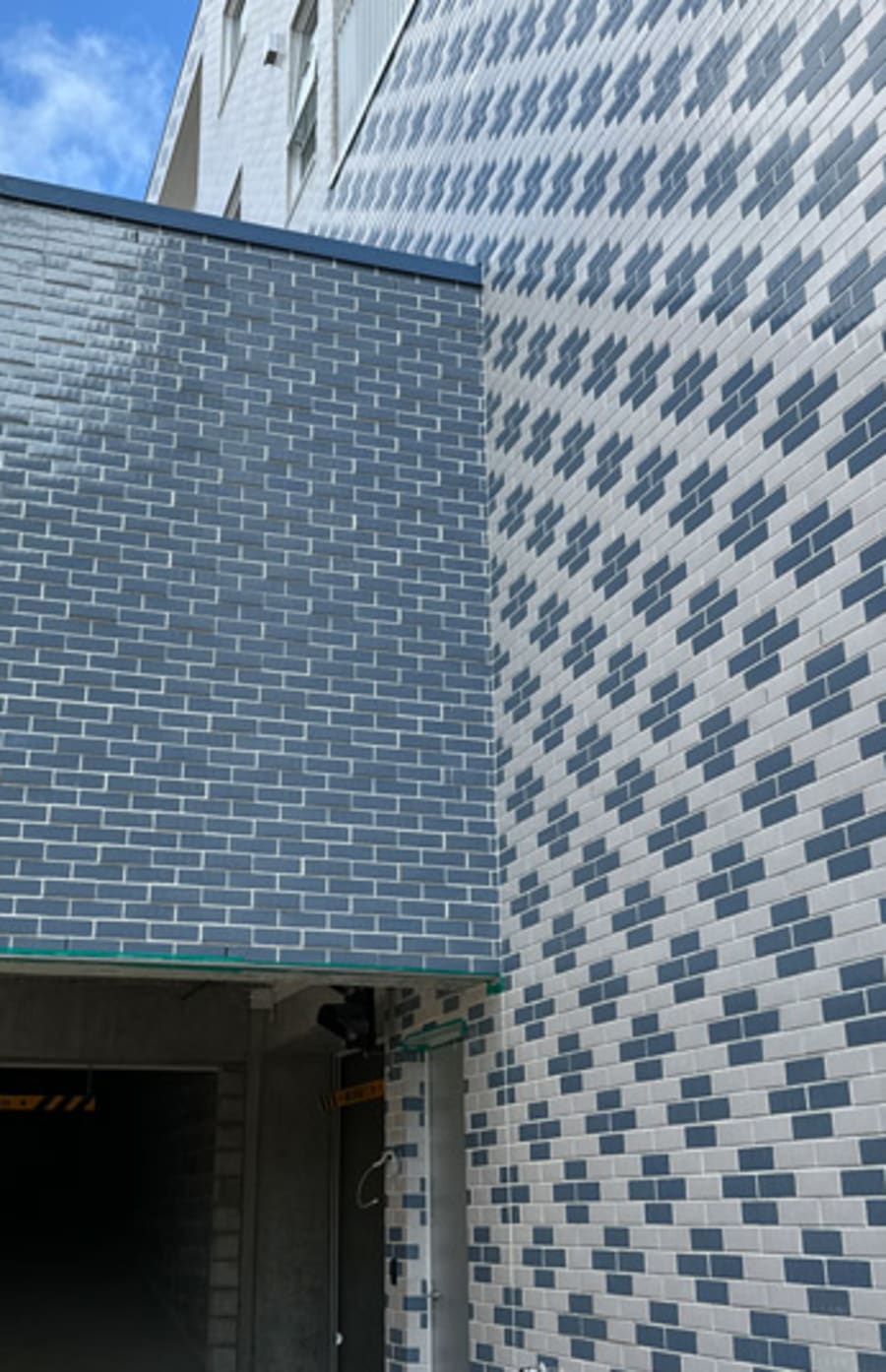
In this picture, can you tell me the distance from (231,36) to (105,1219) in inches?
543

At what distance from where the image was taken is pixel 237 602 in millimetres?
5395

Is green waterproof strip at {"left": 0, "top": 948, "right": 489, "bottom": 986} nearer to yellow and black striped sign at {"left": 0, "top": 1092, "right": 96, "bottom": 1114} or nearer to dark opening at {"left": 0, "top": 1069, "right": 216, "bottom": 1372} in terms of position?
dark opening at {"left": 0, "top": 1069, "right": 216, "bottom": 1372}

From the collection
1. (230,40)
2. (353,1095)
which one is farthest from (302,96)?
(353,1095)

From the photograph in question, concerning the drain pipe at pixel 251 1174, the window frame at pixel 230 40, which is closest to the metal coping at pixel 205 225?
the drain pipe at pixel 251 1174

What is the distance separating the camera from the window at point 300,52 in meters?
10.4

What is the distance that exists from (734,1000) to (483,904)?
1734 mm

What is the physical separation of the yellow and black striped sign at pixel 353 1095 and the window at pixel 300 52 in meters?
7.03

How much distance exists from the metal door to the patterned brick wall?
0.32ft

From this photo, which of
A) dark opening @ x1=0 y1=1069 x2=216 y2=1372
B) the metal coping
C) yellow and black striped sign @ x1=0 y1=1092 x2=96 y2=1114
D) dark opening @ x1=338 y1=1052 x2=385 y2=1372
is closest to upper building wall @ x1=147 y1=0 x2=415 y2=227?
the metal coping

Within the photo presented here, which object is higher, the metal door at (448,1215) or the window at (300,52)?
the window at (300,52)

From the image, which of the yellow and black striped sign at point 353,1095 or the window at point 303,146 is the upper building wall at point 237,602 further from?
the window at point 303,146

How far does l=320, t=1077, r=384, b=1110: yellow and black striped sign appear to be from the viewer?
28.2 ft

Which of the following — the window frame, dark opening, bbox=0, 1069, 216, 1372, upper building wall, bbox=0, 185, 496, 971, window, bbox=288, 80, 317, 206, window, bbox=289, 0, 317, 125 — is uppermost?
the window frame

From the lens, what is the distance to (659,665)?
14.0ft
